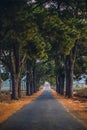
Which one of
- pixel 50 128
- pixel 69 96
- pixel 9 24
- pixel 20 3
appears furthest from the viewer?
pixel 69 96

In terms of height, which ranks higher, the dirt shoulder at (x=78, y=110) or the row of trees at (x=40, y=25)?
the row of trees at (x=40, y=25)

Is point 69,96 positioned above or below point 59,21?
below

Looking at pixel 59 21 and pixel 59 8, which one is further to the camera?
pixel 59 21

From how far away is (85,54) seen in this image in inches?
2849

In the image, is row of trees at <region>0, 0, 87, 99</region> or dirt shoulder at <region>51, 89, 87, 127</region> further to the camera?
row of trees at <region>0, 0, 87, 99</region>

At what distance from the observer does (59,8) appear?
3634 cm

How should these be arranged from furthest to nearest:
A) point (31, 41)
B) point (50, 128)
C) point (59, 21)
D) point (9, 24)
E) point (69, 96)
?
point (69, 96) < point (31, 41) < point (59, 21) < point (9, 24) < point (50, 128)

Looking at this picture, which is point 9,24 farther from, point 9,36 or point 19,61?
point 19,61

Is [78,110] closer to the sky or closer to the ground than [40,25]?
closer to the ground

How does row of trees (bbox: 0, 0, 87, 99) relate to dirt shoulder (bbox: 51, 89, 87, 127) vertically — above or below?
above

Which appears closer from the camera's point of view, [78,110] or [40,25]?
[40,25]

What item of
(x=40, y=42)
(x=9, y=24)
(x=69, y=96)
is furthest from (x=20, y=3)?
(x=69, y=96)

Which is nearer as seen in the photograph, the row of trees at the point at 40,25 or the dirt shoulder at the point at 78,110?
the dirt shoulder at the point at 78,110

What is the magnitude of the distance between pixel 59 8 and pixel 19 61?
23.6 metres
